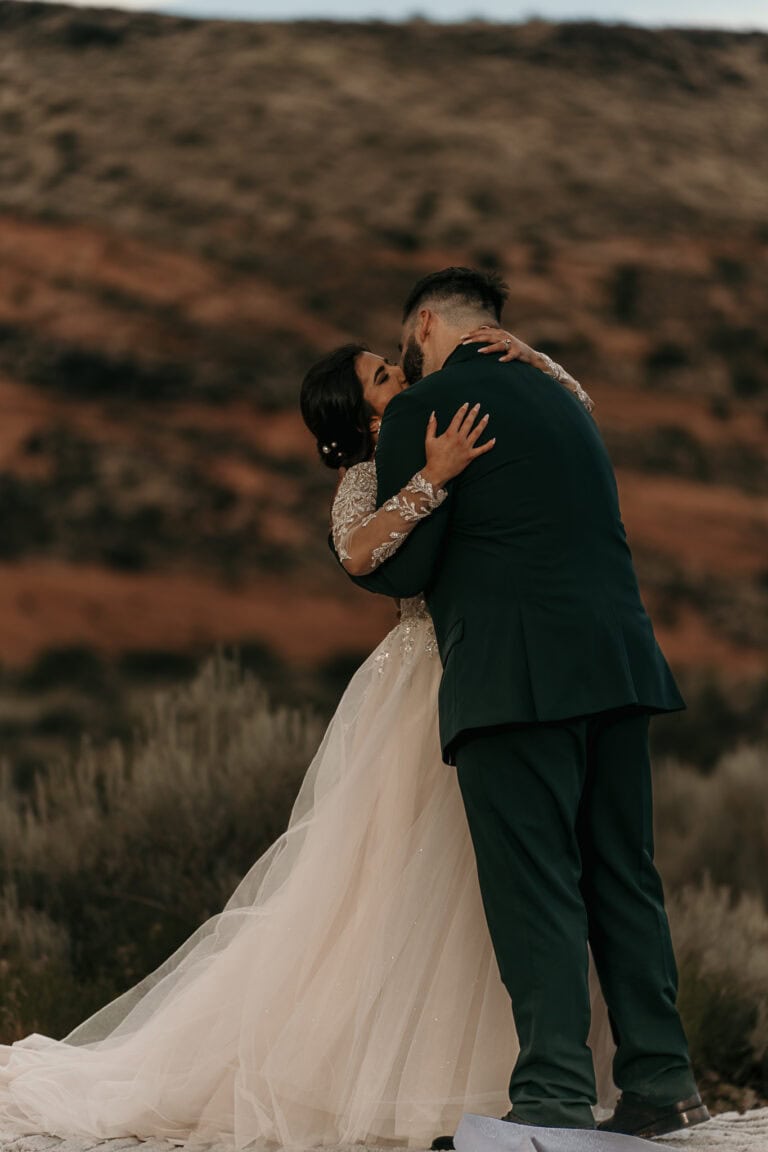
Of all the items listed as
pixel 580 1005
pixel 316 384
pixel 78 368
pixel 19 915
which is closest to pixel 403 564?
pixel 316 384

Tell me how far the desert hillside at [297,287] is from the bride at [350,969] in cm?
1558

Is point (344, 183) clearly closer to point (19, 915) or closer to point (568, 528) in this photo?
point (19, 915)

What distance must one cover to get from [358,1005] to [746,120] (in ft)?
90.3

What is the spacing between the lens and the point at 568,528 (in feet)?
12.7

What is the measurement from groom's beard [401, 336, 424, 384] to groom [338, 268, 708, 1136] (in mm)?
52

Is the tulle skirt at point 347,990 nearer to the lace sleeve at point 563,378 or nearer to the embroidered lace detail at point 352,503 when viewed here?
the embroidered lace detail at point 352,503

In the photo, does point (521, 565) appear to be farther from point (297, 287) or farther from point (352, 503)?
point (297, 287)

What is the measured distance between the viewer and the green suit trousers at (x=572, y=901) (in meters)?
3.72

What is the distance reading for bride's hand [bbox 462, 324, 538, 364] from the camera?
4.04 m

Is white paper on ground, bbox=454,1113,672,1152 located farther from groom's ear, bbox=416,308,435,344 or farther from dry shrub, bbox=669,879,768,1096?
dry shrub, bbox=669,879,768,1096

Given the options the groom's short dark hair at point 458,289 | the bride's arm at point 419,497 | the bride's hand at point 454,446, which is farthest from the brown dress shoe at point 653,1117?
the groom's short dark hair at point 458,289

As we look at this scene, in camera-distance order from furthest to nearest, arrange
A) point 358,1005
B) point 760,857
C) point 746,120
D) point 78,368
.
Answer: point 746,120
point 78,368
point 760,857
point 358,1005

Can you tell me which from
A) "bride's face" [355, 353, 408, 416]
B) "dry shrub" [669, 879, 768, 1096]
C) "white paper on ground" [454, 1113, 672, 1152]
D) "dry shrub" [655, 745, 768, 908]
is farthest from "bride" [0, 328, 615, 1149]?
"dry shrub" [655, 745, 768, 908]

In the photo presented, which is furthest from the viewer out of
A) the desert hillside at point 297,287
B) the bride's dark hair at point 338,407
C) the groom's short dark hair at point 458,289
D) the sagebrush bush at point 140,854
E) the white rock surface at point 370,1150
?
the desert hillside at point 297,287
